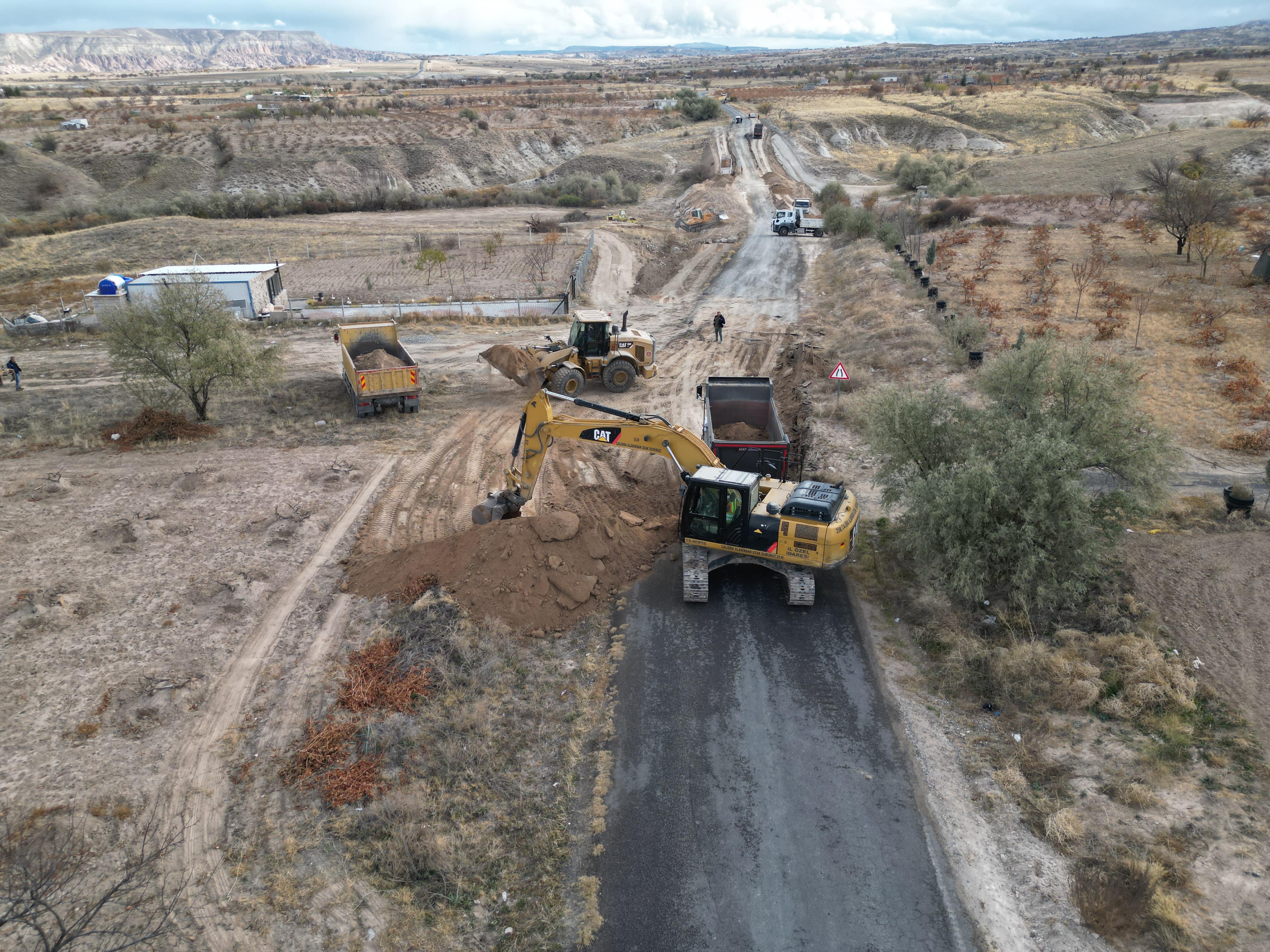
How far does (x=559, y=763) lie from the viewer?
10.0 meters

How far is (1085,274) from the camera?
3136 cm

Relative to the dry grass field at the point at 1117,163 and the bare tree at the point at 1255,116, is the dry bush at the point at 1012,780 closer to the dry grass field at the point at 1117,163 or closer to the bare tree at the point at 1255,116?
the dry grass field at the point at 1117,163

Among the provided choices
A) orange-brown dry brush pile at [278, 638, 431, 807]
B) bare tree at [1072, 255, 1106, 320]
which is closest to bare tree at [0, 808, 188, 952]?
orange-brown dry brush pile at [278, 638, 431, 807]

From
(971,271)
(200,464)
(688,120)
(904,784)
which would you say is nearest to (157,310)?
(200,464)

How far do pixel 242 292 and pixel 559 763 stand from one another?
27888 mm

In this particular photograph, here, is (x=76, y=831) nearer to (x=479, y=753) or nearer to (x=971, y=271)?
(x=479, y=753)

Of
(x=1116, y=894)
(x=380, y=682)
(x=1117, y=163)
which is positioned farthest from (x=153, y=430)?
(x=1117, y=163)

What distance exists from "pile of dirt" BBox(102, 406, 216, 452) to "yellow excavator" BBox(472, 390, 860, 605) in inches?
468

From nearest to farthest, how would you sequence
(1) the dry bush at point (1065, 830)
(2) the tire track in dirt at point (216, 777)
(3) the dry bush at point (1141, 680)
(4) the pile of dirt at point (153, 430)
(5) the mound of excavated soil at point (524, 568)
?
1. (2) the tire track in dirt at point (216, 777)
2. (1) the dry bush at point (1065, 830)
3. (3) the dry bush at point (1141, 680)
4. (5) the mound of excavated soil at point (524, 568)
5. (4) the pile of dirt at point (153, 430)

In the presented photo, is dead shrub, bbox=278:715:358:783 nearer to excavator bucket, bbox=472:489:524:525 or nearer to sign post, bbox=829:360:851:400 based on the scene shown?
excavator bucket, bbox=472:489:524:525

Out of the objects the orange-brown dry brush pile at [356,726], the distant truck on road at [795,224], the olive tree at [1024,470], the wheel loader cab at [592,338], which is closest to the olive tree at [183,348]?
the wheel loader cab at [592,338]

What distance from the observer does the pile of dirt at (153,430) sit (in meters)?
20.2

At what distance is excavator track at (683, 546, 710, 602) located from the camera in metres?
13.2

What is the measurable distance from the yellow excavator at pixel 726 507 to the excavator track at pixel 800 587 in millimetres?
12
